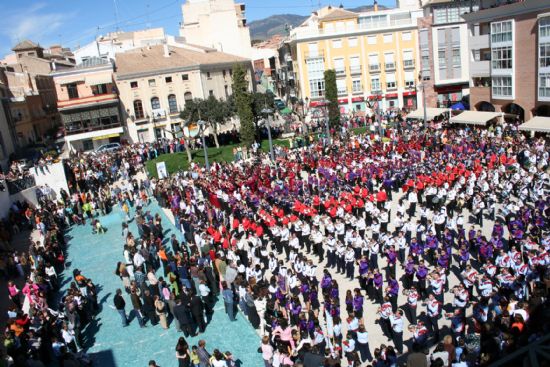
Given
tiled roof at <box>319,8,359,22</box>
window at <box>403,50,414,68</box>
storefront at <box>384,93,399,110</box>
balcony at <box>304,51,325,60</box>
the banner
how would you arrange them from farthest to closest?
storefront at <box>384,93,399,110</box>
balcony at <box>304,51,325,60</box>
tiled roof at <box>319,8,359,22</box>
window at <box>403,50,414,68</box>
the banner

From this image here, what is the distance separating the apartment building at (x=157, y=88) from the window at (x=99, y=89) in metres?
1.50

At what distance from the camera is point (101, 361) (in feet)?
44.2

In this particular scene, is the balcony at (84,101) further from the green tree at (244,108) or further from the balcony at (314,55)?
the balcony at (314,55)

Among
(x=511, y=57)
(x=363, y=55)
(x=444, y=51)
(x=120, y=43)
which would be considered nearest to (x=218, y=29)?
(x=120, y=43)

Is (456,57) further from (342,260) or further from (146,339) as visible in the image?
(146,339)

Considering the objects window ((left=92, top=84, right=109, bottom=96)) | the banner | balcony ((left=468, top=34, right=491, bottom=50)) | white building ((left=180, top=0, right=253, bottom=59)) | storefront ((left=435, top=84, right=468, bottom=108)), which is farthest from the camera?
white building ((left=180, top=0, right=253, bottom=59))

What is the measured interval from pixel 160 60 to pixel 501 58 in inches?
1327

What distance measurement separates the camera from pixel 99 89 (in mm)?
50188

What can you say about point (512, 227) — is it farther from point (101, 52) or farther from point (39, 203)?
point (101, 52)

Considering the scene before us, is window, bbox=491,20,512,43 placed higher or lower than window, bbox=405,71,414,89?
higher

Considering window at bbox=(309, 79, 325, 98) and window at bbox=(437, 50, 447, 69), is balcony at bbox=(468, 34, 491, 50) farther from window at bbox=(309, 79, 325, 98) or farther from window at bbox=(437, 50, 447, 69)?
window at bbox=(309, 79, 325, 98)

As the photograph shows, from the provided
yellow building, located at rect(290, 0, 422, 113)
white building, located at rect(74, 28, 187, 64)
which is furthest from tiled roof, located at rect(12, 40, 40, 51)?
yellow building, located at rect(290, 0, 422, 113)

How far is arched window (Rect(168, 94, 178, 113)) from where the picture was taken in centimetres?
5206

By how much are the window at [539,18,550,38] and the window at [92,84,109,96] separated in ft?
129
